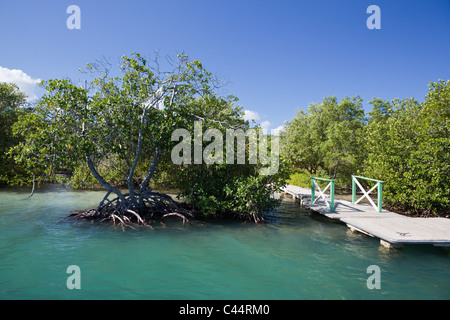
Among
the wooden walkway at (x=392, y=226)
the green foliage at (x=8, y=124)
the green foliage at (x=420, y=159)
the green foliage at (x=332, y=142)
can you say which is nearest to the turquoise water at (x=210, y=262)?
the wooden walkway at (x=392, y=226)

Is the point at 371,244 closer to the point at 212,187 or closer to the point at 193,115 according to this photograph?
the point at 212,187

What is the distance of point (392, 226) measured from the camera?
34.3 feet

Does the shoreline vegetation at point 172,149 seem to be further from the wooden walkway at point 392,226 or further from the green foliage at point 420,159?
the wooden walkway at point 392,226

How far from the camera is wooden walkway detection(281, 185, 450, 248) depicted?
8812 mm

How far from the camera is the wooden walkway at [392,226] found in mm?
8812

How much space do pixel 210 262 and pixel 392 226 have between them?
7386 millimetres

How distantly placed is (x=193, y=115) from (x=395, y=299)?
985cm

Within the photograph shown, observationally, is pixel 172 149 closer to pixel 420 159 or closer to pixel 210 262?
pixel 210 262

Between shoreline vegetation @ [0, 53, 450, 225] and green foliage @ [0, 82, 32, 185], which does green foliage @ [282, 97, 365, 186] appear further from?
green foliage @ [0, 82, 32, 185]

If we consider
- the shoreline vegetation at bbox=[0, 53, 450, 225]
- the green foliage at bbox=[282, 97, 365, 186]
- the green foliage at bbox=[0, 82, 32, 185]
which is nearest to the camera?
the shoreline vegetation at bbox=[0, 53, 450, 225]

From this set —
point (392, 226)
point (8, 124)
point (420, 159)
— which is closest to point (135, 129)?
point (392, 226)

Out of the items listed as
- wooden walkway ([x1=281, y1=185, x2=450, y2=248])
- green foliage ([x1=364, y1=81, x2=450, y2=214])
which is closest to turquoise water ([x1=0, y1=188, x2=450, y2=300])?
wooden walkway ([x1=281, y1=185, x2=450, y2=248])

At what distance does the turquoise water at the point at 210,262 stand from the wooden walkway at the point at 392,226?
52cm

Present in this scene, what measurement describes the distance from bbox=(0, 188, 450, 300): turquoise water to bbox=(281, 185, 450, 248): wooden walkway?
1.71 feet
